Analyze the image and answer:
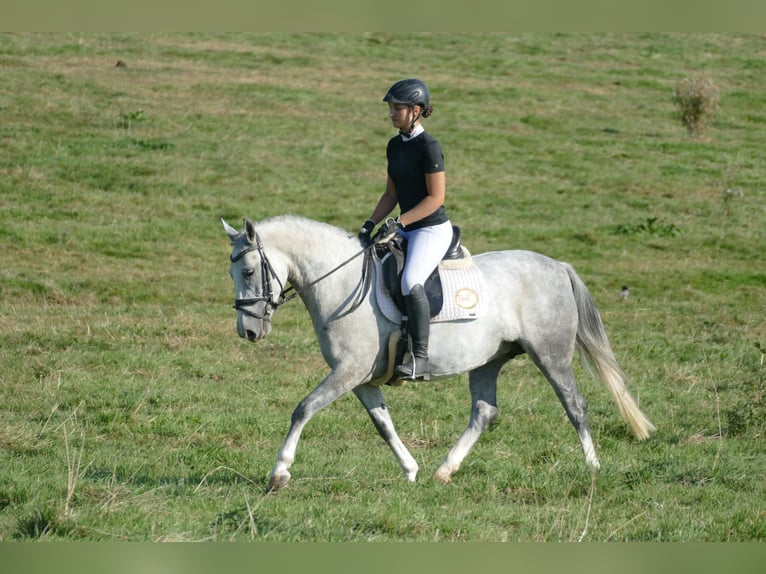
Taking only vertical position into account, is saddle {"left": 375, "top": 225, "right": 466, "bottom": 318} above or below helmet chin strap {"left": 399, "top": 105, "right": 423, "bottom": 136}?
below

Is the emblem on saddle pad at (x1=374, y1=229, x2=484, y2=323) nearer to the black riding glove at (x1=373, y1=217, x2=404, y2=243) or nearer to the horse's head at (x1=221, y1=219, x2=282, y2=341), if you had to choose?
the black riding glove at (x1=373, y1=217, x2=404, y2=243)

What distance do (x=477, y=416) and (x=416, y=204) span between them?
6.92 ft

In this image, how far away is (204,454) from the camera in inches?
380

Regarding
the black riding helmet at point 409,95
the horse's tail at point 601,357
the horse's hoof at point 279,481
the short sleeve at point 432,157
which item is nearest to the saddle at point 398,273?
the short sleeve at point 432,157

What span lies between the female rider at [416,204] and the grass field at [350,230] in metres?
1.37

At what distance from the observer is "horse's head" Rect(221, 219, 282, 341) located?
8453 mm

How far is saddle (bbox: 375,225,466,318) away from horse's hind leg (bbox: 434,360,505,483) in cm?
108

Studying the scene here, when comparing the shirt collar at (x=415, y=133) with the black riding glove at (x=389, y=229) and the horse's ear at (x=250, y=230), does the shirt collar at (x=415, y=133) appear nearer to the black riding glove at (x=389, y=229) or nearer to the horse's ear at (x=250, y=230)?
the black riding glove at (x=389, y=229)

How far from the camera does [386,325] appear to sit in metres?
8.97

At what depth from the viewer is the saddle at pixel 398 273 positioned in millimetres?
8984

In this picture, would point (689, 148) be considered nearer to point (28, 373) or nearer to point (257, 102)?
point (257, 102)

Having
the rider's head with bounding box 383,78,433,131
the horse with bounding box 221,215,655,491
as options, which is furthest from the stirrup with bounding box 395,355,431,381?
the rider's head with bounding box 383,78,433,131

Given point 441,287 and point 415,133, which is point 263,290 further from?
point 415,133

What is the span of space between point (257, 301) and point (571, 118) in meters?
29.9
